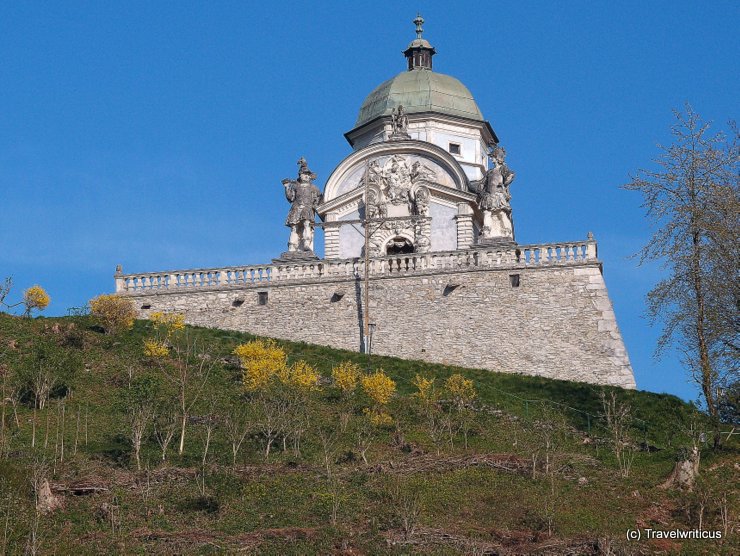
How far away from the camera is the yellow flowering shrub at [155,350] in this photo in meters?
Result: 41.1

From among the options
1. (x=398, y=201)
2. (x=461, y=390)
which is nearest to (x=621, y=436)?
(x=461, y=390)

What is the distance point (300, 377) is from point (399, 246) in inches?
658

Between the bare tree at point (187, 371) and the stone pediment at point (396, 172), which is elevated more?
the stone pediment at point (396, 172)

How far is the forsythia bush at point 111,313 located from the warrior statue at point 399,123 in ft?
51.0

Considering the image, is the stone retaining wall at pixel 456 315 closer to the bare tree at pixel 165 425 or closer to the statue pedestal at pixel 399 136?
the statue pedestal at pixel 399 136

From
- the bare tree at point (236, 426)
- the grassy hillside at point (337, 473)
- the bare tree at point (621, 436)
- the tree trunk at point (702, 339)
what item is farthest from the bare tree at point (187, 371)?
the tree trunk at point (702, 339)

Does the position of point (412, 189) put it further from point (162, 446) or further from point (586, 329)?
point (162, 446)

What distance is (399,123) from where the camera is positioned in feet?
187

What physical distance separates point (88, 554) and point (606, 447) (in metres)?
14.5

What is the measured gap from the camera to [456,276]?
48.3 metres

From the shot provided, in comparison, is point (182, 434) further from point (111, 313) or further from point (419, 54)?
point (419, 54)

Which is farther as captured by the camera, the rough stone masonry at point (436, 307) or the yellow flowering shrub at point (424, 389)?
the rough stone masonry at point (436, 307)

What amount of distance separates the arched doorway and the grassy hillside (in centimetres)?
1223

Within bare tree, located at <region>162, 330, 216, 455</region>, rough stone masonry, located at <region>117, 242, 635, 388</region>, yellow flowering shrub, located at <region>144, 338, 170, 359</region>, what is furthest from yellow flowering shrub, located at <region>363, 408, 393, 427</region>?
rough stone masonry, located at <region>117, 242, 635, 388</region>
